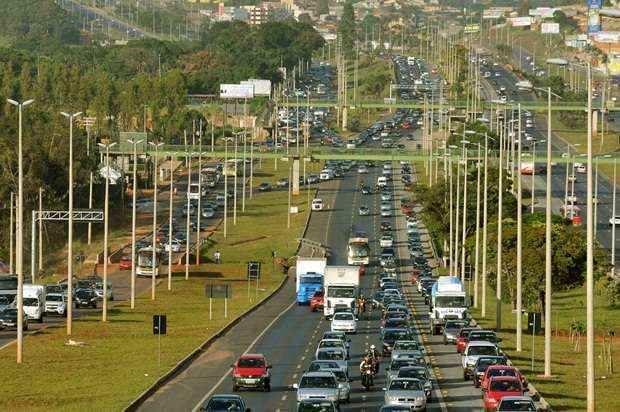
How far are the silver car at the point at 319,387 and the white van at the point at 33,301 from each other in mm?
38904

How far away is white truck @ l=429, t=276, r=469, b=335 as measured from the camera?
97188 millimetres

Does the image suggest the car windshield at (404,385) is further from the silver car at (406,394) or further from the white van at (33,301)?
the white van at (33,301)

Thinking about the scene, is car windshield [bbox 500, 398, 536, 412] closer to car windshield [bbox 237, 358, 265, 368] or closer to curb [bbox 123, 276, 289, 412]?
curb [bbox 123, 276, 289, 412]

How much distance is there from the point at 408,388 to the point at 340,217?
427 feet

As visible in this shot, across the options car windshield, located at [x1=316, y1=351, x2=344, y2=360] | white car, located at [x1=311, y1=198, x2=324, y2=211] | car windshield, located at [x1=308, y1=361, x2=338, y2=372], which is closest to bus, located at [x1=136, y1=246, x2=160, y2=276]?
Answer: white car, located at [x1=311, y1=198, x2=324, y2=211]

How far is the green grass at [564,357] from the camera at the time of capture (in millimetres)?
66250

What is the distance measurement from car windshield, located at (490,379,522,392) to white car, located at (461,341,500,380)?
33.0ft

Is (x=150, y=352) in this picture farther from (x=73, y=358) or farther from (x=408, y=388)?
(x=408, y=388)

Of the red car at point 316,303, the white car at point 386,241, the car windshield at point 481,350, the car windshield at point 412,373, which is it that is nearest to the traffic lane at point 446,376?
the car windshield at point 412,373

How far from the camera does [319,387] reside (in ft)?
204

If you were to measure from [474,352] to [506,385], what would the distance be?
11.8 meters

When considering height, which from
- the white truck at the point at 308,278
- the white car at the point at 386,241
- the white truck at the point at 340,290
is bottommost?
the white car at the point at 386,241

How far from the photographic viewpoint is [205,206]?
19562cm

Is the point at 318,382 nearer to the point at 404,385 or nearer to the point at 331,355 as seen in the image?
the point at 404,385
